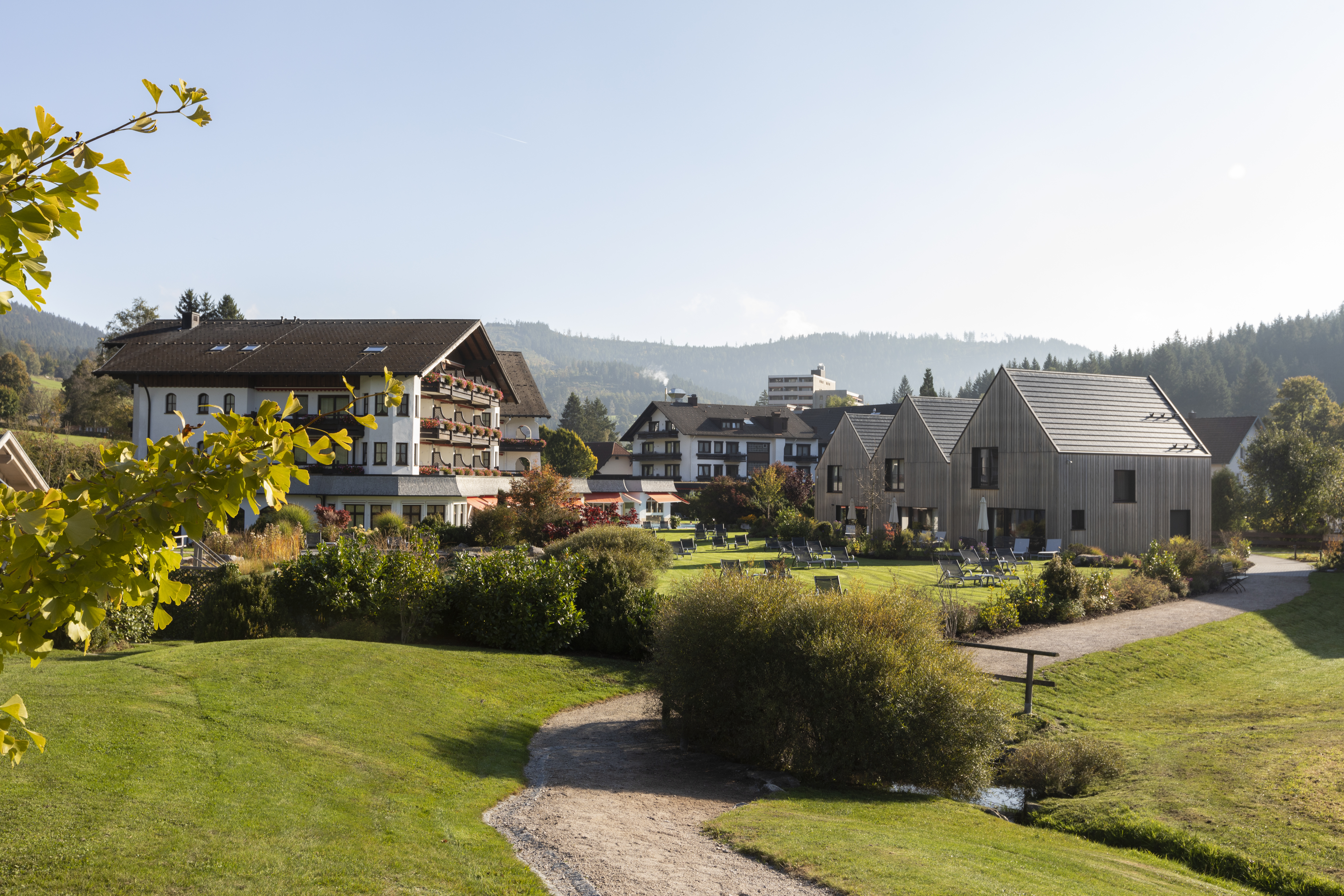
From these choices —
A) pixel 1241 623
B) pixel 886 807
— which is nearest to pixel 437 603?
pixel 886 807

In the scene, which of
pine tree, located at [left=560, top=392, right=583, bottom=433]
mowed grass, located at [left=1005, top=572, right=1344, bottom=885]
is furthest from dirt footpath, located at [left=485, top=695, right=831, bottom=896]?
pine tree, located at [left=560, top=392, right=583, bottom=433]

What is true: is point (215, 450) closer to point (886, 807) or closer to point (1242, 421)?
point (886, 807)

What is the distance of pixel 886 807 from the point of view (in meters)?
12.0

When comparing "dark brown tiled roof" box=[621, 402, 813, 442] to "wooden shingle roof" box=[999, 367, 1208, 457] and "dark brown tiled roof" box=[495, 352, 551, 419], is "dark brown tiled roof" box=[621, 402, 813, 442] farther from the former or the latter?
"wooden shingle roof" box=[999, 367, 1208, 457]

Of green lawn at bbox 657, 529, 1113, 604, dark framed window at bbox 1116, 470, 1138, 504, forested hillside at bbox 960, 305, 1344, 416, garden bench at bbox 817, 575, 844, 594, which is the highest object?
forested hillside at bbox 960, 305, 1344, 416

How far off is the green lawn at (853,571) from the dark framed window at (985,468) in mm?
6307

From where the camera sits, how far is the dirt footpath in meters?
8.52

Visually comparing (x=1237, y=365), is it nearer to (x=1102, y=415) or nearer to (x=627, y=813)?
(x=1102, y=415)

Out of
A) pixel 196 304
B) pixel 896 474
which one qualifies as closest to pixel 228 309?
pixel 196 304

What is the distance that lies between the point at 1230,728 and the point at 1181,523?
27712 millimetres

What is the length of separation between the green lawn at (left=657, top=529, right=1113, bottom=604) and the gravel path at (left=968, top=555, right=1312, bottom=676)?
2764mm

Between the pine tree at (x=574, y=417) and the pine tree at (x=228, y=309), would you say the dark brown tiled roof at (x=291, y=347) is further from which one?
the pine tree at (x=574, y=417)

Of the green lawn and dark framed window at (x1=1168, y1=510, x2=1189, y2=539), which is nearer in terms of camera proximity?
the green lawn

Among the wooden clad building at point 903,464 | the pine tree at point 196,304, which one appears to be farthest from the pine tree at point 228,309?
the wooden clad building at point 903,464
